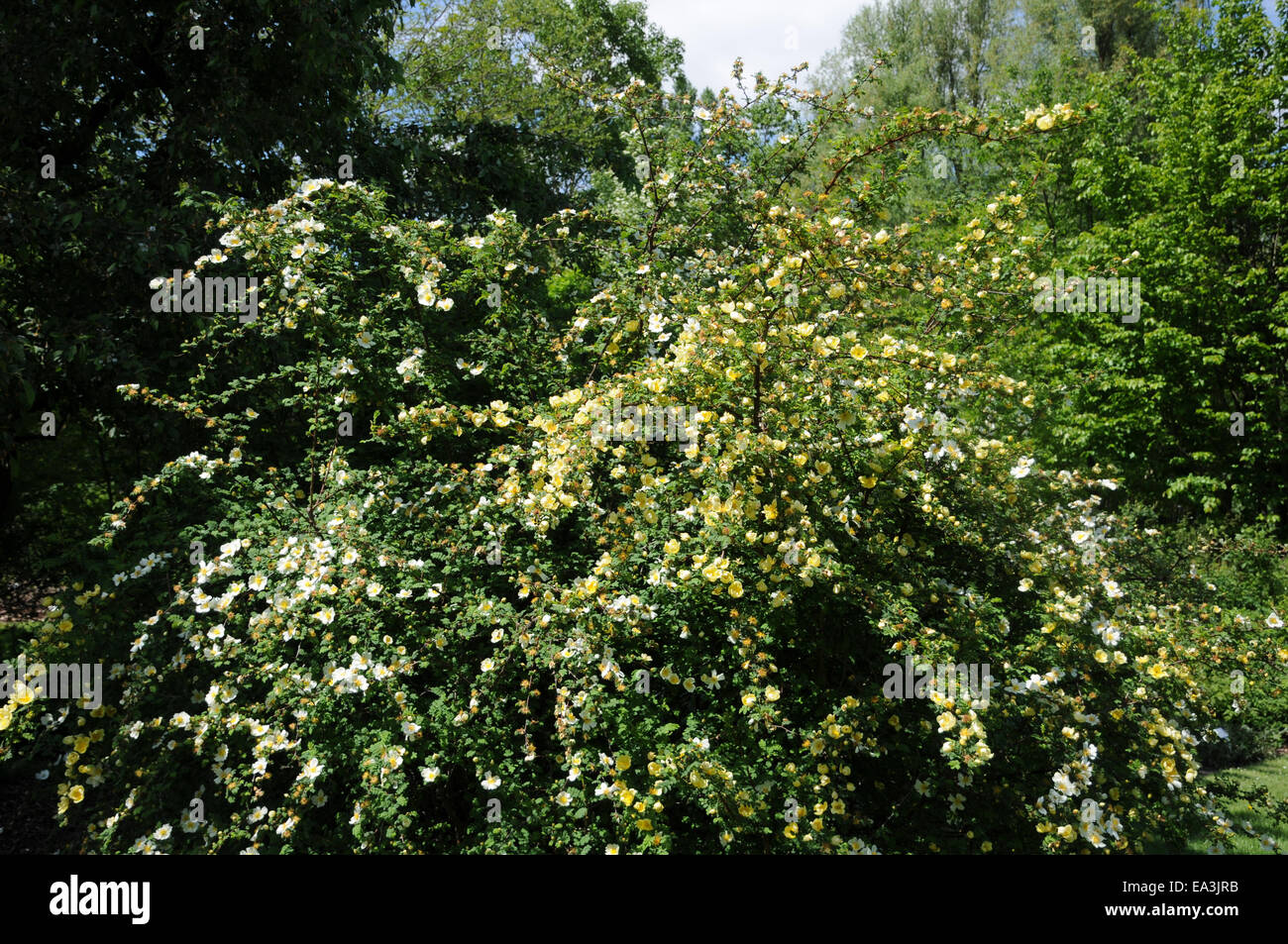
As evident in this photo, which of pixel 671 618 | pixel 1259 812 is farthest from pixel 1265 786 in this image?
pixel 671 618

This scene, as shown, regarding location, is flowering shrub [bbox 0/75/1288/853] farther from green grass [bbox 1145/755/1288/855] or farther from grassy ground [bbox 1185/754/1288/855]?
grassy ground [bbox 1185/754/1288/855]

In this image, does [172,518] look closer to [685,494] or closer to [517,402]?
[517,402]

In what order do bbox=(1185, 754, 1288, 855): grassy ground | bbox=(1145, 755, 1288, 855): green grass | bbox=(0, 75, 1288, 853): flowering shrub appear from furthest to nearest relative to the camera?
bbox=(1185, 754, 1288, 855): grassy ground < bbox=(1145, 755, 1288, 855): green grass < bbox=(0, 75, 1288, 853): flowering shrub

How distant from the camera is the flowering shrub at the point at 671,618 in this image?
8.70ft

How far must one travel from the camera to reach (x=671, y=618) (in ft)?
9.68

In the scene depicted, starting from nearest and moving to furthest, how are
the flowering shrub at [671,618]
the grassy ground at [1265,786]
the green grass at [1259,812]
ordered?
the flowering shrub at [671,618] < the green grass at [1259,812] < the grassy ground at [1265,786]

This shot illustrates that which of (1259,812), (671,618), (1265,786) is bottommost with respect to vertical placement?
(1265,786)

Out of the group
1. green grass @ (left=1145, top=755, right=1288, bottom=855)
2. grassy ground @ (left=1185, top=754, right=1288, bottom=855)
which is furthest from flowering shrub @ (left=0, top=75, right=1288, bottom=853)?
grassy ground @ (left=1185, top=754, right=1288, bottom=855)

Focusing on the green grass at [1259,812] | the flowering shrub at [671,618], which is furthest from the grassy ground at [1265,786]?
the flowering shrub at [671,618]

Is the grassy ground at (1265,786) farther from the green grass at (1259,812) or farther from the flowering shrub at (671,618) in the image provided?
the flowering shrub at (671,618)

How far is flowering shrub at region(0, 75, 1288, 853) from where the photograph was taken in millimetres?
2650

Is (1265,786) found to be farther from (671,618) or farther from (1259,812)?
(671,618)
